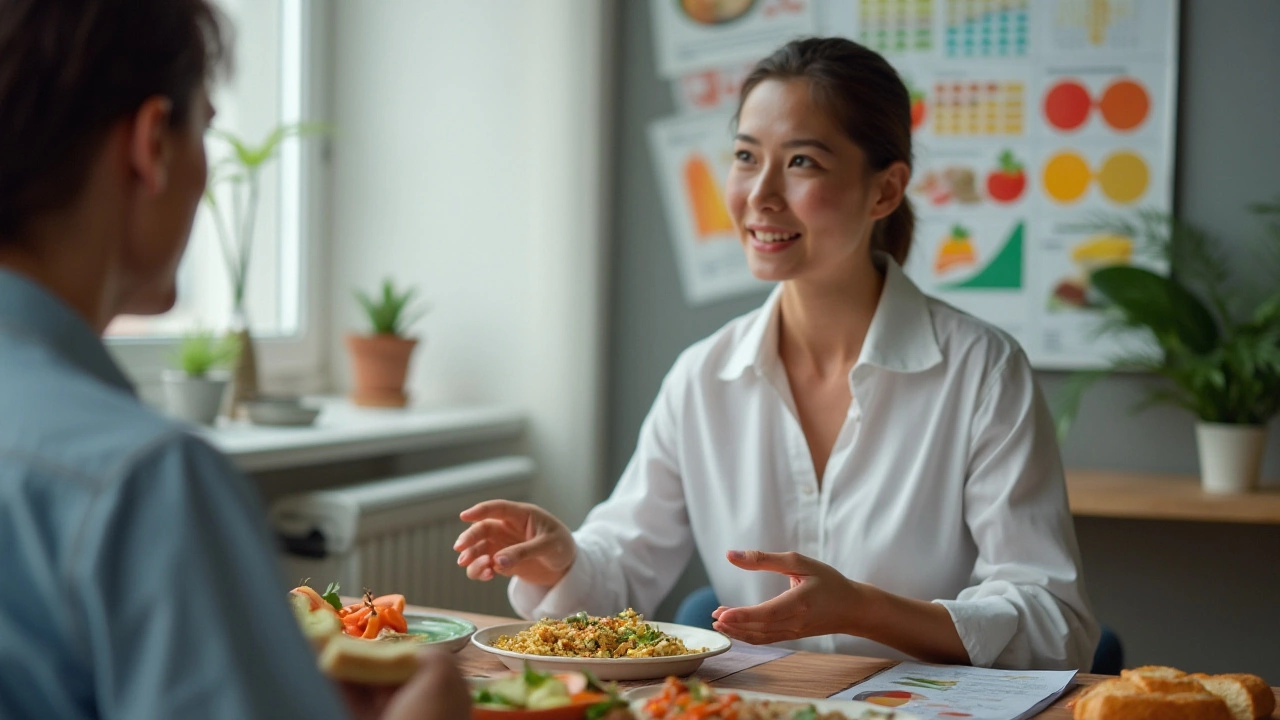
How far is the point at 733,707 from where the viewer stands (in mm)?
1081

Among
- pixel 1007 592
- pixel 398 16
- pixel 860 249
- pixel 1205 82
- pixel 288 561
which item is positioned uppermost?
pixel 398 16

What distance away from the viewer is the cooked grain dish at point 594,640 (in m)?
1.38

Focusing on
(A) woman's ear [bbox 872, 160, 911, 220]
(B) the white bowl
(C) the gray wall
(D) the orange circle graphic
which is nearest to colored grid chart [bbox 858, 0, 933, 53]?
(D) the orange circle graphic

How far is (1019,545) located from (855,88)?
2.34 ft

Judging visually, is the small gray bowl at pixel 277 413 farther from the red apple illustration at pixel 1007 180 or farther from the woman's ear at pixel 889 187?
the red apple illustration at pixel 1007 180

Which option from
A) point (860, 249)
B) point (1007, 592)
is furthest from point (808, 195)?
point (1007, 592)

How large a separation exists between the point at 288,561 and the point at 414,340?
0.73 m

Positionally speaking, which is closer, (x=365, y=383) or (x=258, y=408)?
(x=258, y=408)

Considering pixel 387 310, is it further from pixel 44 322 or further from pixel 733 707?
pixel 44 322

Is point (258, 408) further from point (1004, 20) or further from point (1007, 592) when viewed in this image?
point (1004, 20)

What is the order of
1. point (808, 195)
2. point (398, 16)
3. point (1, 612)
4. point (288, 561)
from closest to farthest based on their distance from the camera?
point (1, 612) → point (808, 195) → point (288, 561) → point (398, 16)

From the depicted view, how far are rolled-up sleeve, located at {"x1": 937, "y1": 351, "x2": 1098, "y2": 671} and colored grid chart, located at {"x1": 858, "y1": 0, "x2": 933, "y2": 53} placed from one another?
1525 mm

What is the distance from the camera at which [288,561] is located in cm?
275

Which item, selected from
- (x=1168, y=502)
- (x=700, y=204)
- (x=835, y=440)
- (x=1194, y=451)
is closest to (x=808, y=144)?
(x=835, y=440)
